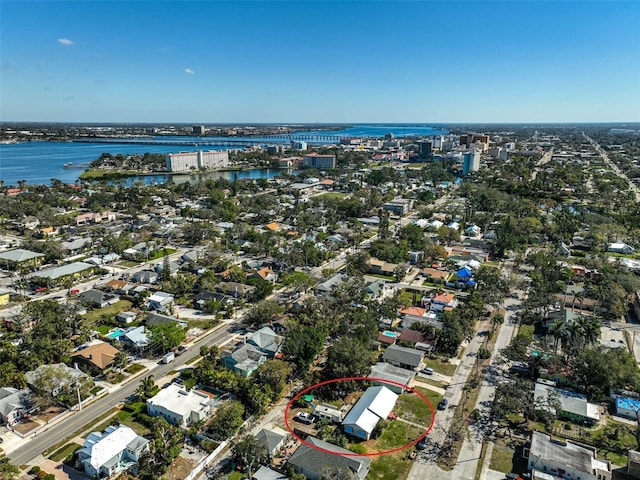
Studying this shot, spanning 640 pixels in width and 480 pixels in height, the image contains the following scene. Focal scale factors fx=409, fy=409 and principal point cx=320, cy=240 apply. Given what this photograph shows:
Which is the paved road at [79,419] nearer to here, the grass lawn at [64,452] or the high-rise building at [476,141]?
the grass lawn at [64,452]

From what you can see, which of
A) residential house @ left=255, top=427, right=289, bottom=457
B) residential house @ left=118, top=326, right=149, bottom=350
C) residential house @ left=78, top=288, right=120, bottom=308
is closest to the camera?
residential house @ left=255, top=427, right=289, bottom=457

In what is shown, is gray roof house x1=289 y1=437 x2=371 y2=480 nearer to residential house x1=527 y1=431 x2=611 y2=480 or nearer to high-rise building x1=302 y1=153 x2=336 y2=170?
residential house x1=527 y1=431 x2=611 y2=480

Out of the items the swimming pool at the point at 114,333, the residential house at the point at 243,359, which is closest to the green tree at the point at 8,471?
the residential house at the point at 243,359

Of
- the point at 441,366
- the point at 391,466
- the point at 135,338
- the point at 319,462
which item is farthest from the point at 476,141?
the point at 319,462

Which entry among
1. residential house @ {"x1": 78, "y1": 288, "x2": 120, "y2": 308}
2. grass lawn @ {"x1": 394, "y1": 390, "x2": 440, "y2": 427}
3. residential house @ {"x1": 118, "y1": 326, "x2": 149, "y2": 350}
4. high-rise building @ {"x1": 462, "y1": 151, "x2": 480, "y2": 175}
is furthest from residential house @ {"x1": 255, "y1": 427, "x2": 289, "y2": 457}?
high-rise building @ {"x1": 462, "y1": 151, "x2": 480, "y2": 175}

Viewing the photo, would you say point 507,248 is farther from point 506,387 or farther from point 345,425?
point 345,425

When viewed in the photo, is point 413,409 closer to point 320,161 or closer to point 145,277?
point 145,277
